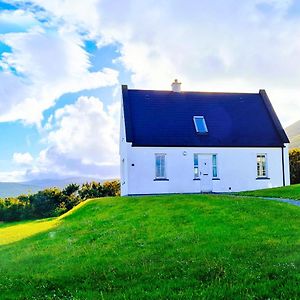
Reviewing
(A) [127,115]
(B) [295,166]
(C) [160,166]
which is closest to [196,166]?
(C) [160,166]

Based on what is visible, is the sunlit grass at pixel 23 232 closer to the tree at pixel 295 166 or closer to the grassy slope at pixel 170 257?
the grassy slope at pixel 170 257

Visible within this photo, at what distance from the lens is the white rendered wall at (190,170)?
32.8 metres

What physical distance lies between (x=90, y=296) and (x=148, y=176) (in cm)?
2401

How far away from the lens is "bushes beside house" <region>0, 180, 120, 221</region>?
139ft

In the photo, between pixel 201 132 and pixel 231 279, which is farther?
pixel 201 132

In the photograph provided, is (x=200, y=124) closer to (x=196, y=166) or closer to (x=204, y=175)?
(x=196, y=166)

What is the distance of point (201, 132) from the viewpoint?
34.6m

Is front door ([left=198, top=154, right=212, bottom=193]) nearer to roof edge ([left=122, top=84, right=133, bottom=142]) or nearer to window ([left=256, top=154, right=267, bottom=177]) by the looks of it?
window ([left=256, top=154, right=267, bottom=177])

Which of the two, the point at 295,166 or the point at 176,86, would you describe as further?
the point at 295,166

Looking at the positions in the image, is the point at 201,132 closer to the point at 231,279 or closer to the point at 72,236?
the point at 72,236

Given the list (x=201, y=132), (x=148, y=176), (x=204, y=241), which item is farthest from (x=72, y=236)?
(x=201, y=132)

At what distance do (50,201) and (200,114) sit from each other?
1693cm

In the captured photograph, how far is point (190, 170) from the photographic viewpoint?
33.6 meters

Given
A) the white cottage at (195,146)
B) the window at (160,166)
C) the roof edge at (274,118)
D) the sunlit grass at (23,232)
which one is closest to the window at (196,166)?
the white cottage at (195,146)
